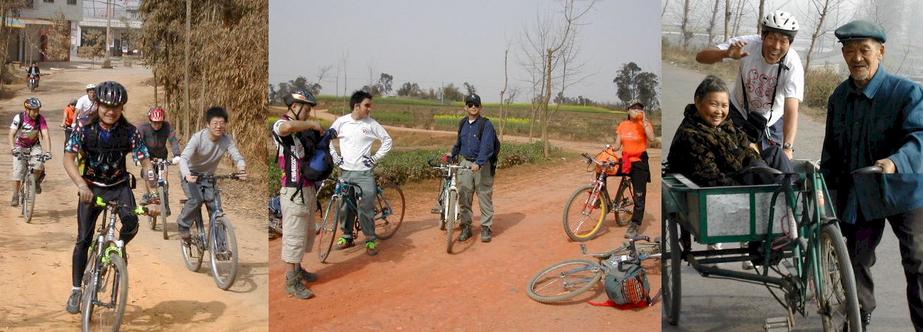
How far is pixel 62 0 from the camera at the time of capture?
4879 millimetres

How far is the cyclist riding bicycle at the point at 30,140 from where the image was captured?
469cm

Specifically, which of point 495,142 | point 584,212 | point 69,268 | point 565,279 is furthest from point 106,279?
point 584,212

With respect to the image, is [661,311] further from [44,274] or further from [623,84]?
[44,274]

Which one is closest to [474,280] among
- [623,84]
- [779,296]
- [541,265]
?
[541,265]

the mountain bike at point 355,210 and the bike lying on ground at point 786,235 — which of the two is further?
the mountain bike at point 355,210

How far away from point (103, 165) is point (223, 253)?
2.40 feet

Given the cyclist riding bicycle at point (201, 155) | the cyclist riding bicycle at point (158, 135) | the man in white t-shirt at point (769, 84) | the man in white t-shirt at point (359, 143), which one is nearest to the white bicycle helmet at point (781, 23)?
the man in white t-shirt at point (769, 84)

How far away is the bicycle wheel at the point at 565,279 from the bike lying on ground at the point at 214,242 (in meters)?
1.48

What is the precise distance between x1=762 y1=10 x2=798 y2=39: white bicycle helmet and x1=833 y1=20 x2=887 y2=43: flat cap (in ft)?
0.64

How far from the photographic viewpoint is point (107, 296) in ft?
15.1

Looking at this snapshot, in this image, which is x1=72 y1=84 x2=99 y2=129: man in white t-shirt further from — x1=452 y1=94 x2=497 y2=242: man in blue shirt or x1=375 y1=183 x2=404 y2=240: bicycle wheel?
x1=452 y1=94 x2=497 y2=242: man in blue shirt

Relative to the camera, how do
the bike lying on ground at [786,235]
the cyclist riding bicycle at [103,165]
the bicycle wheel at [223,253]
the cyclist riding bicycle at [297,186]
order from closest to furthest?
1. the bike lying on ground at [786,235]
2. the cyclist riding bicycle at [297,186]
3. the cyclist riding bicycle at [103,165]
4. the bicycle wheel at [223,253]

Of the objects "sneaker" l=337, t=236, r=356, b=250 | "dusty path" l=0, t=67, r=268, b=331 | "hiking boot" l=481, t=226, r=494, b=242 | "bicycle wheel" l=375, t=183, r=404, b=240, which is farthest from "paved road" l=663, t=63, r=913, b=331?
"dusty path" l=0, t=67, r=268, b=331

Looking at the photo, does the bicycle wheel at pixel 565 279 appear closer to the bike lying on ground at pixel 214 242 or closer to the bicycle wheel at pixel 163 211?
the bike lying on ground at pixel 214 242
